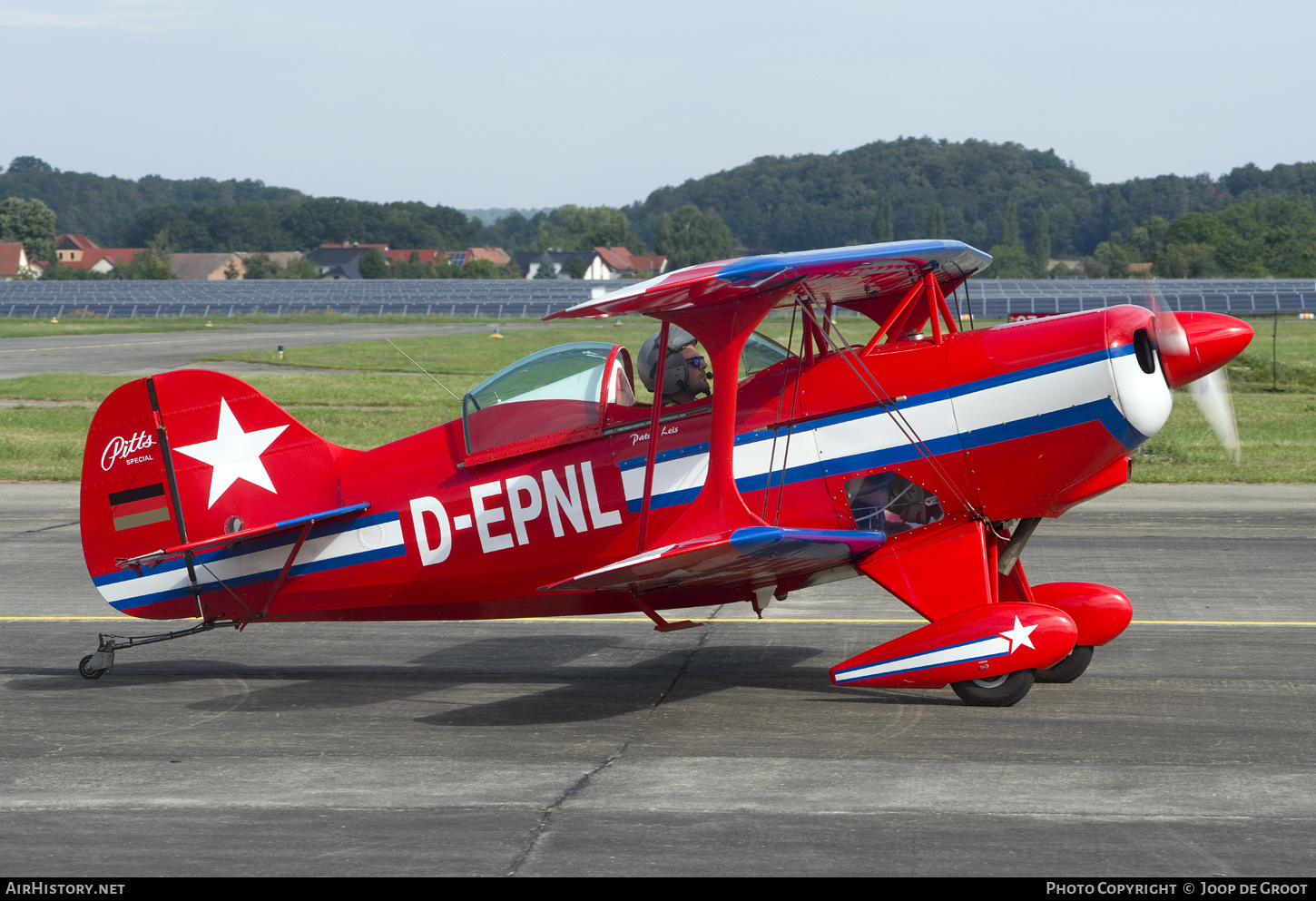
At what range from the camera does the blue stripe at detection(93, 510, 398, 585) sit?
857 cm

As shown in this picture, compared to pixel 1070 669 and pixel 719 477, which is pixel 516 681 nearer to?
pixel 719 477

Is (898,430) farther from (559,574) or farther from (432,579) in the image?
(432,579)

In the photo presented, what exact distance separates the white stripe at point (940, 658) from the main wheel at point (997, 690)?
0.26 metres

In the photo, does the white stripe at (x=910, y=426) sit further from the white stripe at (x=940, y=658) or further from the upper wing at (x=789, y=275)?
the white stripe at (x=940, y=658)

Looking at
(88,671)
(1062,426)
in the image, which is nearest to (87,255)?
(88,671)

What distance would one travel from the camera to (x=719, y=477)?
7.66 meters

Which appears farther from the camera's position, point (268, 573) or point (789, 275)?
point (268, 573)

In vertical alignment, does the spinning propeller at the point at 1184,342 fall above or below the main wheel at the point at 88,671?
above

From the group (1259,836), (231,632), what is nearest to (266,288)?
(231,632)

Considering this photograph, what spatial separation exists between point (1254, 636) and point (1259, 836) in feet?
14.1

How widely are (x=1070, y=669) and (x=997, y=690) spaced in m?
0.87

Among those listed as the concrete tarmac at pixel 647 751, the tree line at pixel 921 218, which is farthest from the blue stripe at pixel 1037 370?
the tree line at pixel 921 218

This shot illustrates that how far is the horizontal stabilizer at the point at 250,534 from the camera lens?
336 inches

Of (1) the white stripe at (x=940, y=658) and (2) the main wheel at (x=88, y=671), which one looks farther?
(2) the main wheel at (x=88, y=671)
